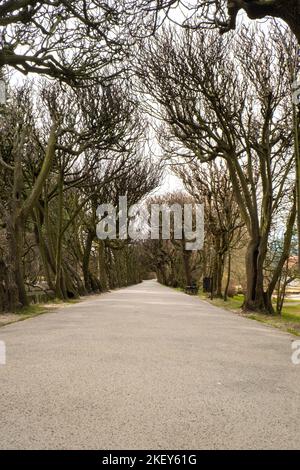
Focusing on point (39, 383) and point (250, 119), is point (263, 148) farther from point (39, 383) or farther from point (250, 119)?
point (39, 383)

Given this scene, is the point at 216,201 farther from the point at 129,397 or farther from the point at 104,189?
the point at 129,397

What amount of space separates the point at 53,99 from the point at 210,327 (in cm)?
1537

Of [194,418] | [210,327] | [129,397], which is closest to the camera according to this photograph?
[194,418]

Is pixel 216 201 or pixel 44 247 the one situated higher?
pixel 216 201

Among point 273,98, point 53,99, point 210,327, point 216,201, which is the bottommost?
point 210,327

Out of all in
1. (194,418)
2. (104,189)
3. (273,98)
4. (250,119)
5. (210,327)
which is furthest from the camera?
(104,189)

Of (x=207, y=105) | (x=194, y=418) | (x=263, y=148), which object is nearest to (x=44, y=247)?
(x=207, y=105)

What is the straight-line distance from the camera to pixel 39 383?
455cm

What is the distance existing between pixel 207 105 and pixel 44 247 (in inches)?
410

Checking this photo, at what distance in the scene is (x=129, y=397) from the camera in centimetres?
411
